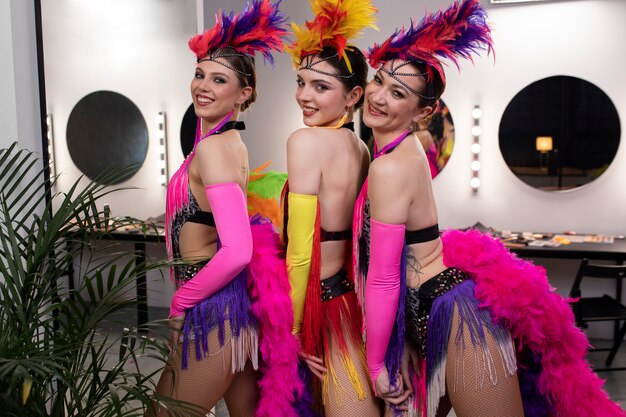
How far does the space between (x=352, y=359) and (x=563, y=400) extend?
2.12 ft

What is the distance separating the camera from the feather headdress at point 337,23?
180 cm

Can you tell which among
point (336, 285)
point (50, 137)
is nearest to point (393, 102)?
point (336, 285)

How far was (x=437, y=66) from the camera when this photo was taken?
5.63 feet

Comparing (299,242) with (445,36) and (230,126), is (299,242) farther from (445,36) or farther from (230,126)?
(445,36)

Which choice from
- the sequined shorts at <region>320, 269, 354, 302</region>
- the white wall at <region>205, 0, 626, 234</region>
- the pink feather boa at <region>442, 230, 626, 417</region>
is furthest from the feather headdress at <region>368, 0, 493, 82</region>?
the white wall at <region>205, 0, 626, 234</region>

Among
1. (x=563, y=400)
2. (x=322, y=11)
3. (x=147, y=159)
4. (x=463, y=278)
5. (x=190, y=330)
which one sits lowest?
(x=563, y=400)

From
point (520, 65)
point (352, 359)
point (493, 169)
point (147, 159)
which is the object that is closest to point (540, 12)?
point (520, 65)

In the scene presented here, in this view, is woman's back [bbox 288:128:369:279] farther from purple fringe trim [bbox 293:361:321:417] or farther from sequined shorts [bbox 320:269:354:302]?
Answer: purple fringe trim [bbox 293:361:321:417]

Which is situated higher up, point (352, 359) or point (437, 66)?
point (437, 66)

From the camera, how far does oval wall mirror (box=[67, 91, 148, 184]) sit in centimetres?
229

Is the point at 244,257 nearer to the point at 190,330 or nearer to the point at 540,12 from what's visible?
the point at 190,330

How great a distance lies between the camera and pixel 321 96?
187 cm

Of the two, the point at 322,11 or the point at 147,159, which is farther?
the point at 147,159

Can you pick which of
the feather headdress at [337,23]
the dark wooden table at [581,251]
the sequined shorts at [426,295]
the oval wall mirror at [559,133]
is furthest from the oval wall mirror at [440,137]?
the sequined shorts at [426,295]
